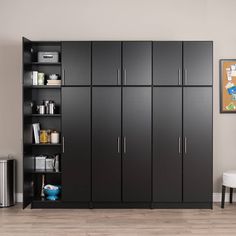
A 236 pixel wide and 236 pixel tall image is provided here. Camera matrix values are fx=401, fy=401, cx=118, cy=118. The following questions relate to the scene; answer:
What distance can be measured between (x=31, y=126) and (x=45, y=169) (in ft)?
2.01

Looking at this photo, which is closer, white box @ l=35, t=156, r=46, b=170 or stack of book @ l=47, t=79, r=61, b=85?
stack of book @ l=47, t=79, r=61, b=85

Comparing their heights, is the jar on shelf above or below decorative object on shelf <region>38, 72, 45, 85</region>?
below

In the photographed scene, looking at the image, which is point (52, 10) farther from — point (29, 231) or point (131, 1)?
point (29, 231)

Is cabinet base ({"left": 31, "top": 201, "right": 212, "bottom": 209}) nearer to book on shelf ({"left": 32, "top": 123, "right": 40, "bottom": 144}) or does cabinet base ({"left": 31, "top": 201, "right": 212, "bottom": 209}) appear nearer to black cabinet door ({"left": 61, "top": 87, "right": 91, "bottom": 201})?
black cabinet door ({"left": 61, "top": 87, "right": 91, "bottom": 201})

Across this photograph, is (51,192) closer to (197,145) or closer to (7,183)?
(7,183)

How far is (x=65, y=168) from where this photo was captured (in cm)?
523

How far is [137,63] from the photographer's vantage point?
5184 millimetres

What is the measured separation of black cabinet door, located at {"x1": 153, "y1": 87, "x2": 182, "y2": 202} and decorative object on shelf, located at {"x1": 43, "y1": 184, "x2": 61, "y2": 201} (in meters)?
1.29

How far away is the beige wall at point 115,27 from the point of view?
→ 5.63 meters

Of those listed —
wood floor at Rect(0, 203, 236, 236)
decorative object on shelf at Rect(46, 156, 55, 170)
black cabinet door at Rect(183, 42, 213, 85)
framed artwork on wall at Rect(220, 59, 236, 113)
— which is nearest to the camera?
wood floor at Rect(0, 203, 236, 236)

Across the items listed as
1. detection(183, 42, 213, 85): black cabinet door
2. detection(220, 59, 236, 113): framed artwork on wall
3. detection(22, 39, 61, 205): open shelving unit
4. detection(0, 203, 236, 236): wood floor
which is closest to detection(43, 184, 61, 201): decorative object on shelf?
detection(22, 39, 61, 205): open shelving unit

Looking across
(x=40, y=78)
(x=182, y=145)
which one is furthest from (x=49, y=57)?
(x=182, y=145)

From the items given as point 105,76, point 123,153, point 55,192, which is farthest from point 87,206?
point 105,76

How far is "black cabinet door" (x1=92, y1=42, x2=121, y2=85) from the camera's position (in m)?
5.17
